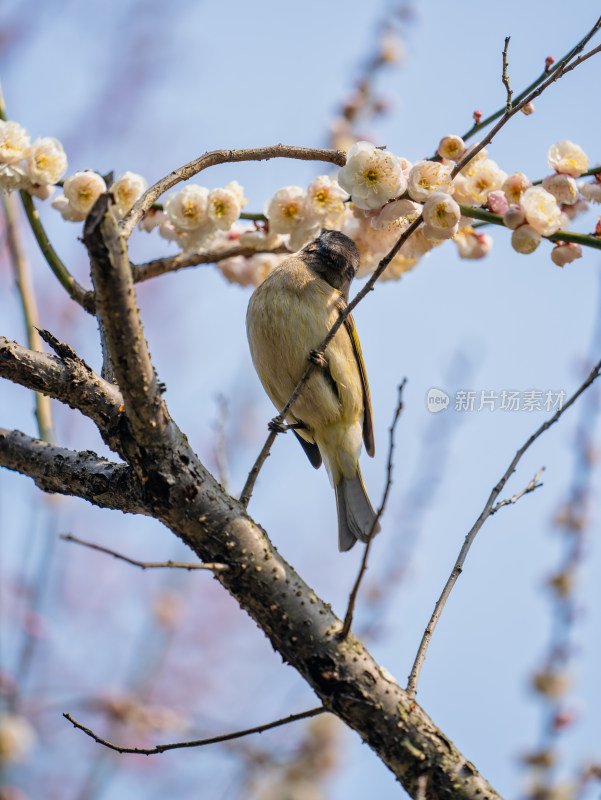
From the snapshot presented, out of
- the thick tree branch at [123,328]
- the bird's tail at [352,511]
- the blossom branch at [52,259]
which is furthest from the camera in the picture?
the bird's tail at [352,511]

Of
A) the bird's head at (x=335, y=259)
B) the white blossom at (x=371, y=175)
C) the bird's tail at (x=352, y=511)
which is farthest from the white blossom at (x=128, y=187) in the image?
the bird's tail at (x=352, y=511)

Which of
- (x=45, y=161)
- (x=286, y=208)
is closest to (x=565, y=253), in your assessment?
(x=286, y=208)

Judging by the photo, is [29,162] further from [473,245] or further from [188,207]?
[473,245]

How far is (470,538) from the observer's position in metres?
2.13

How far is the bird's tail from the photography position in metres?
3.70

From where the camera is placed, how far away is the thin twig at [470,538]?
203 cm

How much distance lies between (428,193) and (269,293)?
120 centimetres

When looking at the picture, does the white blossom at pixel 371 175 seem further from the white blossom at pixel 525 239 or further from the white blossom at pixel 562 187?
the white blossom at pixel 562 187

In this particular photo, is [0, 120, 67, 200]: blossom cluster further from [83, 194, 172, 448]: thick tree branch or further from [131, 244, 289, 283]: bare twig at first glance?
[83, 194, 172, 448]: thick tree branch

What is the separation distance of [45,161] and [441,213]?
5.51 feet

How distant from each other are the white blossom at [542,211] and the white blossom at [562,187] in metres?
0.06

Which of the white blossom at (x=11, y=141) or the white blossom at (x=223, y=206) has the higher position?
the white blossom at (x=223, y=206)

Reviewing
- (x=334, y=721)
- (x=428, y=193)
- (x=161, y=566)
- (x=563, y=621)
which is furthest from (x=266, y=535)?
(x=334, y=721)

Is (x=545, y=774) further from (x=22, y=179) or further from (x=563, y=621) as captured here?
(x=22, y=179)
